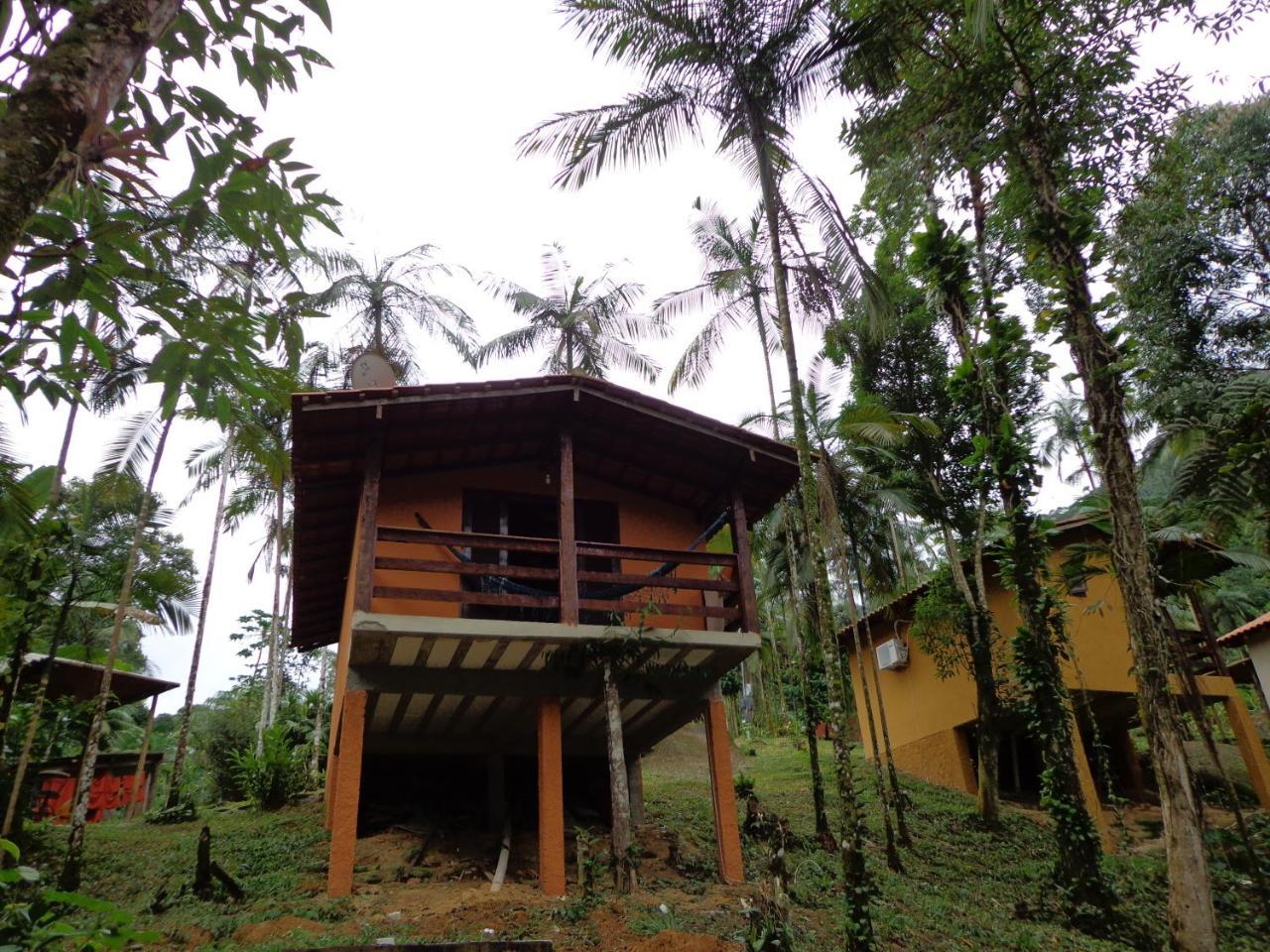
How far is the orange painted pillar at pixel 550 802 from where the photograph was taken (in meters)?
8.79

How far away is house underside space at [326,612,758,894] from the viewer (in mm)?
8711

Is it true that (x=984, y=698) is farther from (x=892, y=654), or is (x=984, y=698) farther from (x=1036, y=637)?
(x=1036, y=637)

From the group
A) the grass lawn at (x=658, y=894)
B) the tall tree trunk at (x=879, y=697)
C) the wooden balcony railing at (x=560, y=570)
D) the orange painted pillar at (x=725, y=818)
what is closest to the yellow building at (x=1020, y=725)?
the tall tree trunk at (x=879, y=697)

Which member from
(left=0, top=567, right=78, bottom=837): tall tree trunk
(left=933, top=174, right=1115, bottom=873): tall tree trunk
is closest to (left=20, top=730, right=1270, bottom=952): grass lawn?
(left=933, top=174, right=1115, bottom=873): tall tree trunk

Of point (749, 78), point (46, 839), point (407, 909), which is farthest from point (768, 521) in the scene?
point (46, 839)

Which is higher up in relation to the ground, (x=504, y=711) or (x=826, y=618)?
(x=826, y=618)

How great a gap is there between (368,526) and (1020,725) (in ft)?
47.0

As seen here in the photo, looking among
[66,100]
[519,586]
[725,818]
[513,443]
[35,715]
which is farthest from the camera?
[513,443]

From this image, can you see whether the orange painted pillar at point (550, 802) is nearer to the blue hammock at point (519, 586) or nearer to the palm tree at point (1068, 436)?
the blue hammock at point (519, 586)

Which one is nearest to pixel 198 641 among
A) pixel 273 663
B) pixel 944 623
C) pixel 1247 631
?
pixel 273 663

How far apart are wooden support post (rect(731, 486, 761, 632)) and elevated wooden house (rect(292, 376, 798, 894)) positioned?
0.11 feet

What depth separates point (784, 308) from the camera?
37.6 ft

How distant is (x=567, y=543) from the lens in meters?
9.54

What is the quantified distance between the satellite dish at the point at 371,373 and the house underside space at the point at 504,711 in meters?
3.85
